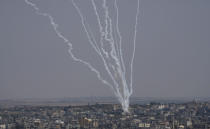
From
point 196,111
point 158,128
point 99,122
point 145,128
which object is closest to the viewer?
point 158,128

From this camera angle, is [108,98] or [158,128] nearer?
[158,128]

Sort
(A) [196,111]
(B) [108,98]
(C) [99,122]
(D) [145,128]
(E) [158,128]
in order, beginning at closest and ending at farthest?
(E) [158,128] < (D) [145,128] < (C) [99,122] < (A) [196,111] < (B) [108,98]

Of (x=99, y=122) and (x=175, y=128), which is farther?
(x=99, y=122)

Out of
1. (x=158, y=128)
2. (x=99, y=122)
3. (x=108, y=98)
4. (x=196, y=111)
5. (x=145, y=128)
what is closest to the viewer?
(x=158, y=128)

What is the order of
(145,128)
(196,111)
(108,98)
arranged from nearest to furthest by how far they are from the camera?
(145,128) → (196,111) → (108,98)

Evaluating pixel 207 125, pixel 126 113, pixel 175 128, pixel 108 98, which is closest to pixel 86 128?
pixel 175 128

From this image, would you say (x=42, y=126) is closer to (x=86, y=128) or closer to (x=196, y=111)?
(x=86, y=128)

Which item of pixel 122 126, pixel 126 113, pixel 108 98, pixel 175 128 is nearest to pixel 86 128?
pixel 122 126

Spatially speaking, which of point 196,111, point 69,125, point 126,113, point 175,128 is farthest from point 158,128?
point 196,111

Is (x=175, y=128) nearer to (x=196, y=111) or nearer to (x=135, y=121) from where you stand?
(x=135, y=121)
